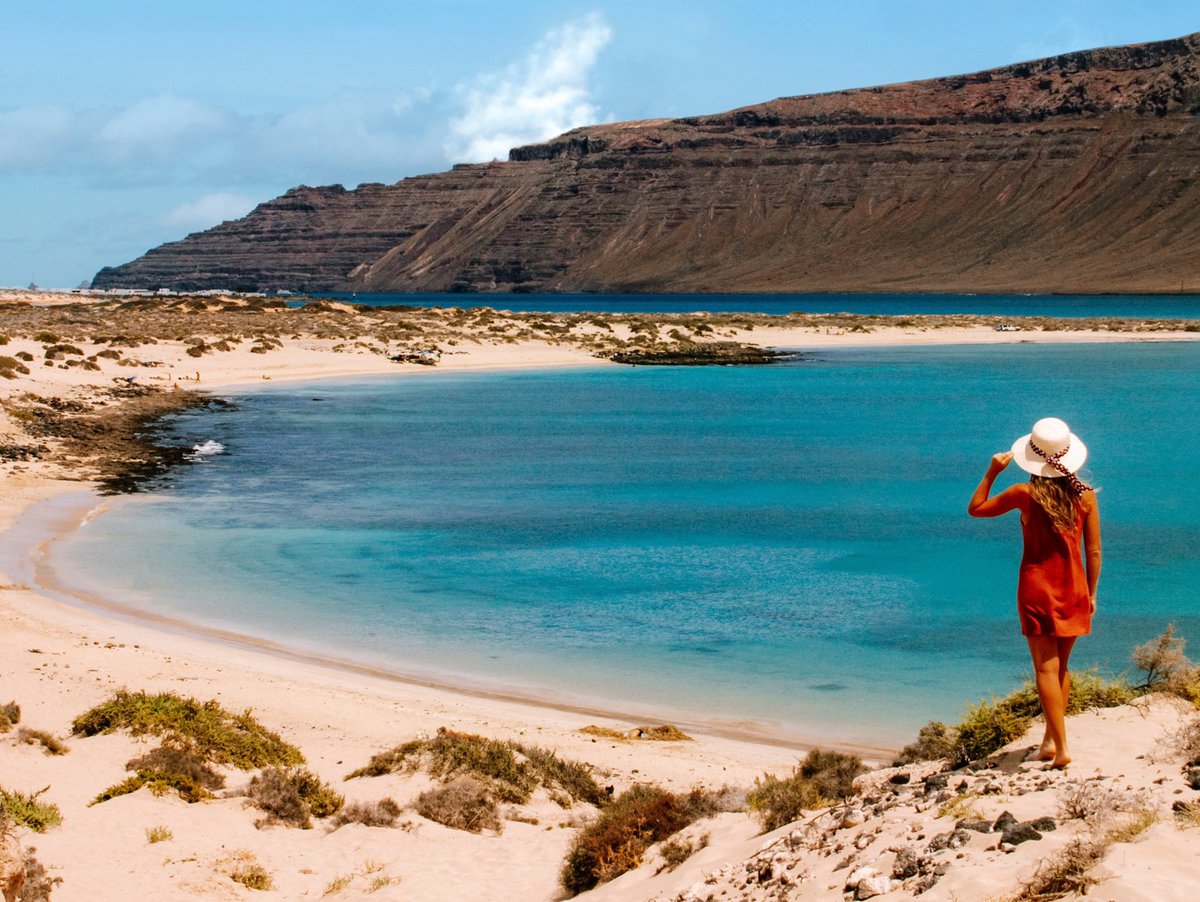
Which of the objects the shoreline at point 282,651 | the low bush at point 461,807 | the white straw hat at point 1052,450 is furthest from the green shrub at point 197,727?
the white straw hat at point 1052,450

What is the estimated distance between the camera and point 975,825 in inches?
211

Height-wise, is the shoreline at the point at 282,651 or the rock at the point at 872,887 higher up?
the rock at the point at 872,887

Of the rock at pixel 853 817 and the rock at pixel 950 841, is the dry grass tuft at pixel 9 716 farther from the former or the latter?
the rock at pixel 950 841

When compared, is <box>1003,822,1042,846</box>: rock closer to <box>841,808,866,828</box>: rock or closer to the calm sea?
<box>841,808,866,828</box>: rock

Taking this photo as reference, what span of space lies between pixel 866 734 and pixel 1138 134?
192 m

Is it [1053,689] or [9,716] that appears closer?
[1053,689]

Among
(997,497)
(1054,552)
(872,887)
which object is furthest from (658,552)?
(872,887)

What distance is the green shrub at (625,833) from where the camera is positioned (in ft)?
21.7

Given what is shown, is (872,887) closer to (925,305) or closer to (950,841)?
(950,841)

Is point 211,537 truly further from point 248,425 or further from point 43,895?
point 248,425

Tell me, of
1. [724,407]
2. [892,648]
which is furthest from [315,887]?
[724,407]

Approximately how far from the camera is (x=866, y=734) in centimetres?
1019

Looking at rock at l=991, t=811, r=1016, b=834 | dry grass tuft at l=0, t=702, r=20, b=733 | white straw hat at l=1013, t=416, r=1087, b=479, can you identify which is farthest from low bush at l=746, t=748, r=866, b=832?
dry grass tuft at l=0, t=702, r=20, b=733

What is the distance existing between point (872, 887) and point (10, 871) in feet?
12.6
